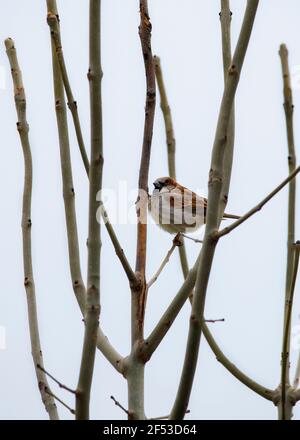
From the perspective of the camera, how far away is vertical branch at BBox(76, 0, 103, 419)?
229 centimetres

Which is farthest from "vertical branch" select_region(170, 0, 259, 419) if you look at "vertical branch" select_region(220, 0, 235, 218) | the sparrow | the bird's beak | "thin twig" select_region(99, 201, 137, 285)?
the bird's beak

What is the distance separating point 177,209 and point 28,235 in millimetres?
2307

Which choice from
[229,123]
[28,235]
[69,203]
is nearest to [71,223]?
[69,203]

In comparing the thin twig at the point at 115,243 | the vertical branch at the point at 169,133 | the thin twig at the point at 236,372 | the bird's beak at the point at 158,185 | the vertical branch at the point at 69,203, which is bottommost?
the thin twig at the point at 236,372

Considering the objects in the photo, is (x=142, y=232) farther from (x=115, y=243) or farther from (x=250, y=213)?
(x=250, y=213)

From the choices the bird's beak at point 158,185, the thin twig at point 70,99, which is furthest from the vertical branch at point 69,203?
the bird's beak at point 158,185

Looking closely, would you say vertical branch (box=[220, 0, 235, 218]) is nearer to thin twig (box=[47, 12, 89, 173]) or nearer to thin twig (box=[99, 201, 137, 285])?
thin twig (box=[99, 201, 137, 285])

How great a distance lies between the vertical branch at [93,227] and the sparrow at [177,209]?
2443 millimetres

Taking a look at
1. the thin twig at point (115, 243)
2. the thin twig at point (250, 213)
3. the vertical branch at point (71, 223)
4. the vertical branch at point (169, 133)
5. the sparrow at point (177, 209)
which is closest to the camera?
the thin twig at point (250, 213)

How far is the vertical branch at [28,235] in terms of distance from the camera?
2.77 metres

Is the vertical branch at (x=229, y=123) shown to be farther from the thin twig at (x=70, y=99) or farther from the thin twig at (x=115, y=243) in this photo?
the thin twig at (x=70, y=99)

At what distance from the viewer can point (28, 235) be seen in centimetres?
297
